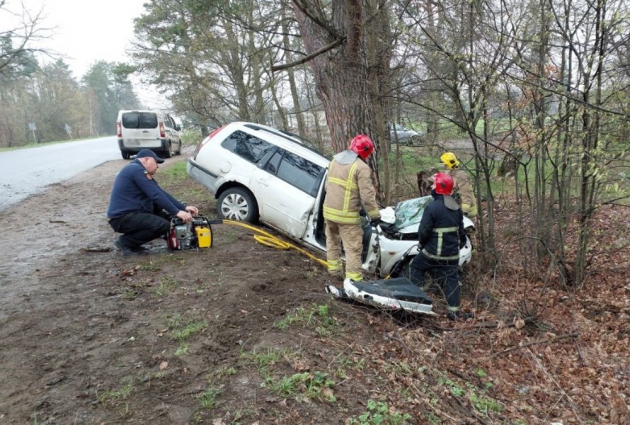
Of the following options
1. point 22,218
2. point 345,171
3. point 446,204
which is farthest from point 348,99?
point 22,218

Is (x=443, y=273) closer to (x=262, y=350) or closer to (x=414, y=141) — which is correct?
(x=262, y=350)

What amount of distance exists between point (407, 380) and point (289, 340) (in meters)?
1.08

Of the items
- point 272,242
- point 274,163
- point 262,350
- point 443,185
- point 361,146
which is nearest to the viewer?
point 262,350

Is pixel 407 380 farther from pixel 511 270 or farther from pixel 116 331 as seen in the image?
pixel 511 270

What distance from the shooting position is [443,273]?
5.86 meters

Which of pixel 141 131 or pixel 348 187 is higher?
→ pixel 141 131

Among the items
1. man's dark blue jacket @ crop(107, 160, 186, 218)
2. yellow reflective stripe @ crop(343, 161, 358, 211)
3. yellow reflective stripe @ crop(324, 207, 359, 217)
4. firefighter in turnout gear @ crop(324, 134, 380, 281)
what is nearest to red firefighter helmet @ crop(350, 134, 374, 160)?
firefighter in turnout gear @ crop(324, 134, 380, 281)

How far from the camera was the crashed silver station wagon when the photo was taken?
663cm

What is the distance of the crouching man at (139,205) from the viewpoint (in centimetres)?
587

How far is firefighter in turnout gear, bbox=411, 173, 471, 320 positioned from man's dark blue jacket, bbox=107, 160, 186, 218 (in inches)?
131

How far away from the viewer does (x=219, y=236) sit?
713 cm

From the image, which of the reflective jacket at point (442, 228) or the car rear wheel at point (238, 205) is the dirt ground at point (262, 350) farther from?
the car rear wheel at point (238, 205)

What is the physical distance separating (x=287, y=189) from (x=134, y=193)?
8.03 ft

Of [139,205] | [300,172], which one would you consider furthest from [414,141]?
[139,205]
